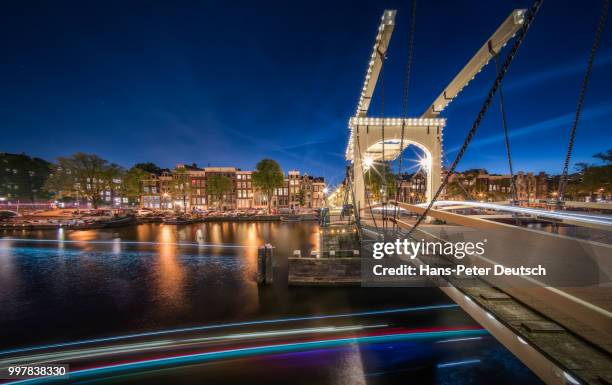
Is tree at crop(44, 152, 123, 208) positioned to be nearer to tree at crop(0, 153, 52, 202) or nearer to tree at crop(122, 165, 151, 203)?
tree at crop(122, 165, 151, 203)

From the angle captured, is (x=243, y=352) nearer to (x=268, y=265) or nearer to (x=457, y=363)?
(x=268, y=265)

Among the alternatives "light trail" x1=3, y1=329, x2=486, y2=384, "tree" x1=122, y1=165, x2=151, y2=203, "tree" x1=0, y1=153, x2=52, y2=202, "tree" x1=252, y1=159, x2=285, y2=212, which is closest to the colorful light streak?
"light trail" x1=3, y1=329, x2=486, y2=384

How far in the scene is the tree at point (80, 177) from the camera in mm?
44875

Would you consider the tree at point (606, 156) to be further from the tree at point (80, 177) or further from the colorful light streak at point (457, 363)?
the tree at point (80, 177)

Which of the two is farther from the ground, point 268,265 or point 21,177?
point 21,177

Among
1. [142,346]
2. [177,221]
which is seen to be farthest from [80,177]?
[142,346]

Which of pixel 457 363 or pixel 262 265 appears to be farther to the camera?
pixel 262 265

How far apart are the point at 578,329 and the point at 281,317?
9252 millimetres

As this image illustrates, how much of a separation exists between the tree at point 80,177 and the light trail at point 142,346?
51.1 m

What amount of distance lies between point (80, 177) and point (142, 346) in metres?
54.5

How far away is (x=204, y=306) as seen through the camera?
10852 millimetres

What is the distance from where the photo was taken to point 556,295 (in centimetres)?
215

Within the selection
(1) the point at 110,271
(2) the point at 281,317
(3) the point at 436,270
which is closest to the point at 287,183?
(1) the point at 110,271

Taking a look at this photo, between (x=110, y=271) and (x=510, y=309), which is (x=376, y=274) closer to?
(x=510, y=309)
